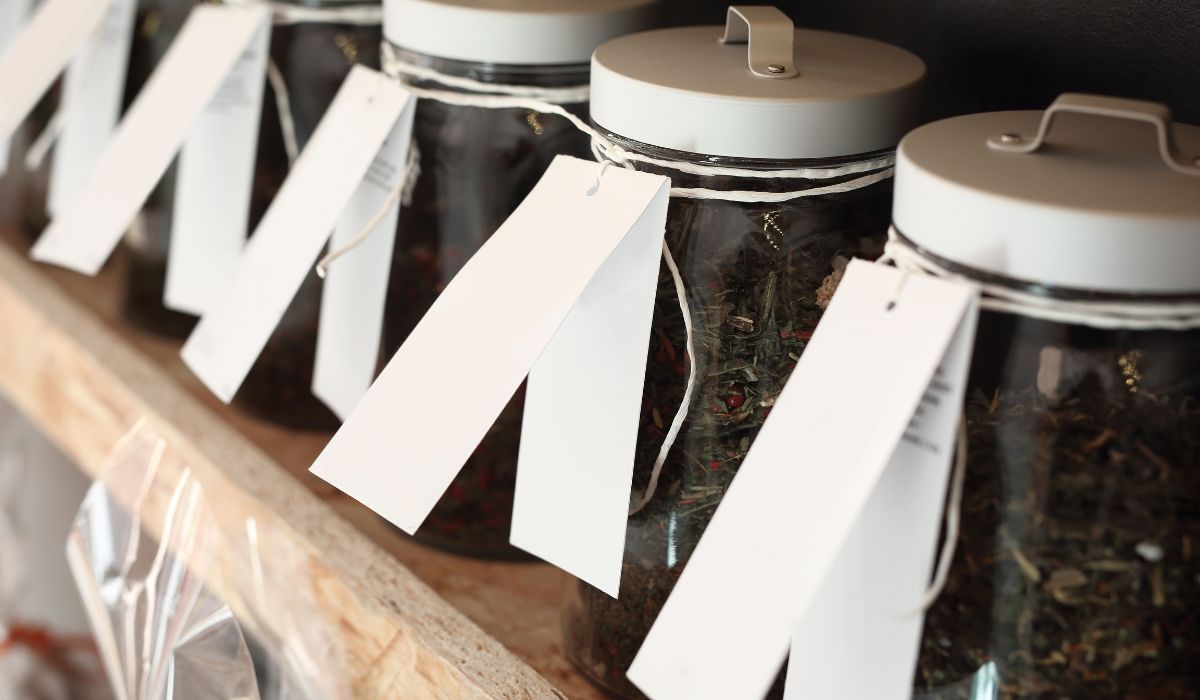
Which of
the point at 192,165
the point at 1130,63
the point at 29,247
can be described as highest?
the point at 1130,63

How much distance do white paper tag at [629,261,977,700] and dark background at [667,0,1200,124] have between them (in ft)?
0.72

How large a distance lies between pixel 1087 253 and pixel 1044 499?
0.28ft

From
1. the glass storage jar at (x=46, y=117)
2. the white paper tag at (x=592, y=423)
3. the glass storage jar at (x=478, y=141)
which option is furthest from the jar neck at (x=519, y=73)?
the glass storage jar at (x=46, y=117)

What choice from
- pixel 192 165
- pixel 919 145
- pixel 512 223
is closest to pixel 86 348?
pixel 192 165

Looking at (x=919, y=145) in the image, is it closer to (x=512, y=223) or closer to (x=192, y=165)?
(x=512, y=223)

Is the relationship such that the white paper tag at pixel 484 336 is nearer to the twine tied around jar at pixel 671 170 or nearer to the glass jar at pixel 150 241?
the twine tied around jar at pixel 671 170

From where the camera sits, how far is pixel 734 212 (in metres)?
0.44

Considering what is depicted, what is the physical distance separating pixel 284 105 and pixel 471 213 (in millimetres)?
190

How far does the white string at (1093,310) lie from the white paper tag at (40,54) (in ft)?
1.90

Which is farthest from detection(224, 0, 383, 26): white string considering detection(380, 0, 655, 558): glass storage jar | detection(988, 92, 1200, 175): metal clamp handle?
detection(988, 92, 1200, 175): metal clamp handle

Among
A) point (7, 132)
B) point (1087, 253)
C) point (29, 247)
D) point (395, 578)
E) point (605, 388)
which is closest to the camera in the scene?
point (1087, 253)

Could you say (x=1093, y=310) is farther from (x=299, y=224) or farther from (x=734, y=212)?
(x=299, y=224)

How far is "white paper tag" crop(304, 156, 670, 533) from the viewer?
440mm

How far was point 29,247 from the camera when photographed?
1.01m
